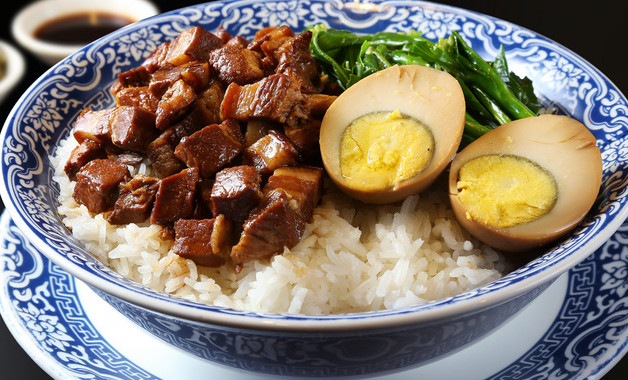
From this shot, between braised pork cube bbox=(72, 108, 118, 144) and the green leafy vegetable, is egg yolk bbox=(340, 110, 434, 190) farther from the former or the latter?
braised pork cube bbox=(72, 108, 118, 144)

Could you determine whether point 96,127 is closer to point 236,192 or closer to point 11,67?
point 236,192

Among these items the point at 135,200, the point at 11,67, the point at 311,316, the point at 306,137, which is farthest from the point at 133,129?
the point at 11,67

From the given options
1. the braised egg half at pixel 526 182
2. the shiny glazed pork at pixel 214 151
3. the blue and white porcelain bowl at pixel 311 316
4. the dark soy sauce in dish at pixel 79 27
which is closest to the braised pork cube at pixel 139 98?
the shiny glazed pork at pixel 214 151

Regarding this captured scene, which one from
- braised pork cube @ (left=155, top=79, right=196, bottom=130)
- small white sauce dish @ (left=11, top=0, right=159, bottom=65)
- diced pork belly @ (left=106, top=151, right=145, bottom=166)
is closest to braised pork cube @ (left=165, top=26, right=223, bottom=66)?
braised pork cube @ (left=155, top=79, right=196, bottom=130)

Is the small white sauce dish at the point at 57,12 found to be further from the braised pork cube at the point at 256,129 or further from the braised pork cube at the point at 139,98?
the braised pork cube at the point at 256,129

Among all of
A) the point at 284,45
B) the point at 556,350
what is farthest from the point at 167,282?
the point at 556,350
